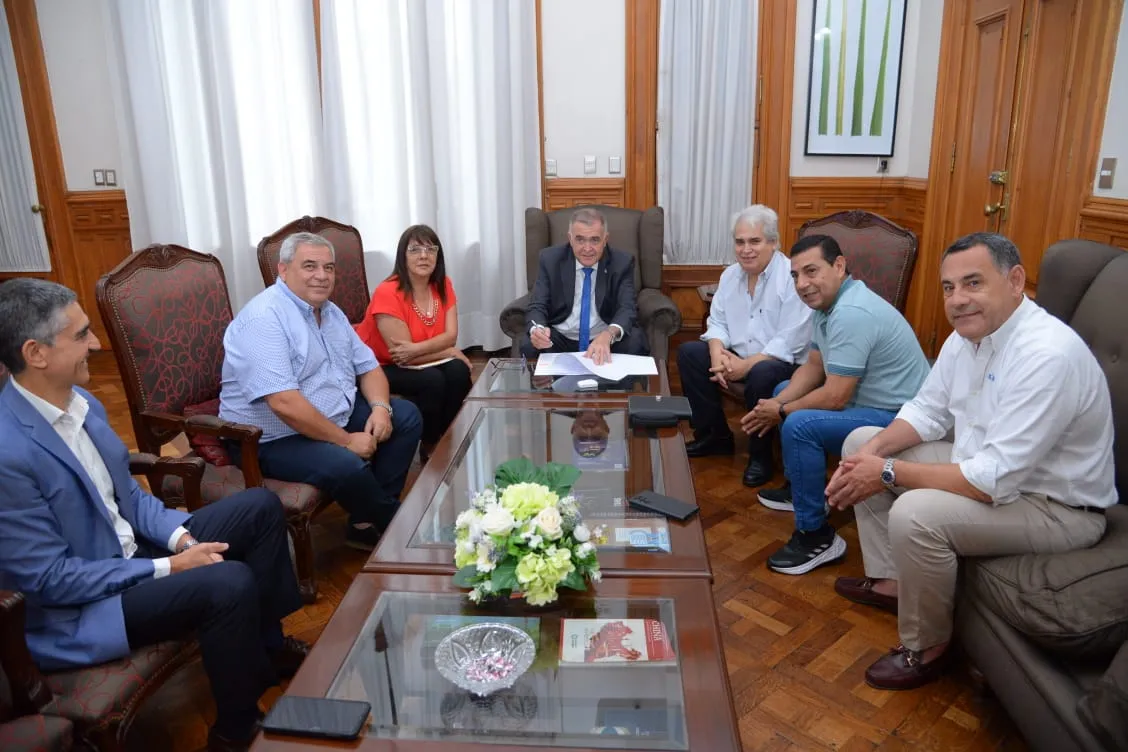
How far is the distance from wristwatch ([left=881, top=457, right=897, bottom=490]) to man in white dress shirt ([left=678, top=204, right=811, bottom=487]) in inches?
40.0

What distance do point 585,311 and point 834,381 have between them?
128cm

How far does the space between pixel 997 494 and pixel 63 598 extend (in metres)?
1.83

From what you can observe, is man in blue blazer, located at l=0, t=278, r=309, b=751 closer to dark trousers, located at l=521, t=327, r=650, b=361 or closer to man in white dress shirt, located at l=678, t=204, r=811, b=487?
dark trousers, located at l=521, t=327, r=650, b=361

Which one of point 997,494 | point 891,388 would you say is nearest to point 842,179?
point 891,388

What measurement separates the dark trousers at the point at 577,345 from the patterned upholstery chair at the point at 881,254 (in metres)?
0.42

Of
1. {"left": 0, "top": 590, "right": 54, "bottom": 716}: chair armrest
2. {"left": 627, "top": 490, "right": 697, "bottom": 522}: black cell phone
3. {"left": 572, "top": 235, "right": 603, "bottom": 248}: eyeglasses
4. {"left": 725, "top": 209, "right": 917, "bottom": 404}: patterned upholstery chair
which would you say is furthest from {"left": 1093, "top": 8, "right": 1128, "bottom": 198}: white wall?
{"left": 0, "top": 590, "right": 54, "bottom": 716}: chair armrest

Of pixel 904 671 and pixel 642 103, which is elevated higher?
pixel 642 103

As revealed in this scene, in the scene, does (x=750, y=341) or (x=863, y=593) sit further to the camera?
(x=750, y=341)

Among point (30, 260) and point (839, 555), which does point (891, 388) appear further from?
point (30, 260)

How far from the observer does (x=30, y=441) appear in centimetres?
140

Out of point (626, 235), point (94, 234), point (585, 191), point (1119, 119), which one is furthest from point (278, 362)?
point (94, 234)

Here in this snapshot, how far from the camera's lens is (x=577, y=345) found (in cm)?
342

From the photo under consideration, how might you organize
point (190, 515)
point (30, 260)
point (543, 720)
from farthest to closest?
1. point (30, 260)
2. point (190, 515)
3. point (543, 720)

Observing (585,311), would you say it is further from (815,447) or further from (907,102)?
(907,102)
